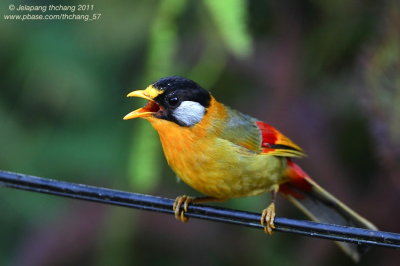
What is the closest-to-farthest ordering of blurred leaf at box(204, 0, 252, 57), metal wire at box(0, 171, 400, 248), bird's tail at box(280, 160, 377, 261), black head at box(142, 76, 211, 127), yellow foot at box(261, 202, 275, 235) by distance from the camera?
metal wire at box(0, 171, 400, 248) < blurred leaf at box(204, 0, 252, 57) < yellow foot at box(261, 202, 275, 235) < black head at box(142, 76, 211, 127) < bird's tail at box(280, 160, 377, 261)

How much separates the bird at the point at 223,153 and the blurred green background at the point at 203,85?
136mm

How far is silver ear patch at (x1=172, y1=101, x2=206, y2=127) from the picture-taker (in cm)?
381

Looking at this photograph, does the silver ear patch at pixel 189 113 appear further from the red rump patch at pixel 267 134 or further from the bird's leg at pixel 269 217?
the bird's leg at pixel 269 217

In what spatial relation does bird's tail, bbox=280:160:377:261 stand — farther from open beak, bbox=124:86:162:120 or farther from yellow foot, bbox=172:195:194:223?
open beak, bbox=124:86:162:120

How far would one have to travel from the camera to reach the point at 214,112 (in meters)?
4.05

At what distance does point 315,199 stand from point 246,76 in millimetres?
1077

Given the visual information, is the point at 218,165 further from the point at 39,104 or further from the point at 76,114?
the point at 39,104

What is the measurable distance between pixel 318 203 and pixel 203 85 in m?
0.90

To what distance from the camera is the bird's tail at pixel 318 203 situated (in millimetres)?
3938

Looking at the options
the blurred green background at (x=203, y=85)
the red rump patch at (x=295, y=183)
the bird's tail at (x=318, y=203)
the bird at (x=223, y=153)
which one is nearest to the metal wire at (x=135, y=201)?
the bird at (x=223, y=153)

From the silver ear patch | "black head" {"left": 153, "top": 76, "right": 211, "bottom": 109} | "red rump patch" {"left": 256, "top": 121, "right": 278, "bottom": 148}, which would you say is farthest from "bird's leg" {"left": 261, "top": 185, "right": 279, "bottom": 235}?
"black head" {"left": 153, "top": 76, "right": 211, "bottom": 109}

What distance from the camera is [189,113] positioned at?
12.8 feet

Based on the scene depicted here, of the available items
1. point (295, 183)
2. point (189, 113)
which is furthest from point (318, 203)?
point (189, 113)

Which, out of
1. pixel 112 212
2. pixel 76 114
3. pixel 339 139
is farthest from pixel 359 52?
pixel 76 114
